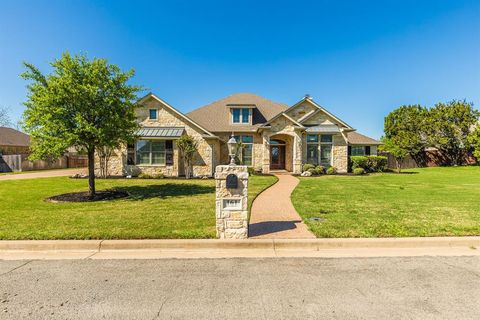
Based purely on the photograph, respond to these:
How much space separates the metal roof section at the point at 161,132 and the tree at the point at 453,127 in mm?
31286

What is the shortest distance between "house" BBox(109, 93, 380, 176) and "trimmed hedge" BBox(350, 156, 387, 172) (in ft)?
2.72

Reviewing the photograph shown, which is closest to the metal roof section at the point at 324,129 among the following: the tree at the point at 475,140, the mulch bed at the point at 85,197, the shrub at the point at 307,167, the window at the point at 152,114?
the shrub at the point at 307,167

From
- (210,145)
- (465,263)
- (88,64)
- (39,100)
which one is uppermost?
(88,64)

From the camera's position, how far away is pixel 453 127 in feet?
98.3

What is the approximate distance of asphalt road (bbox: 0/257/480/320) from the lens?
3.14 meters

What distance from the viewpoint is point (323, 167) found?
70.2 feet

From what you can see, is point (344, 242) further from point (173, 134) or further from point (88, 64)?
A: point (173, 134)

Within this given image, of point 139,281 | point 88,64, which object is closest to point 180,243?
point 139,281

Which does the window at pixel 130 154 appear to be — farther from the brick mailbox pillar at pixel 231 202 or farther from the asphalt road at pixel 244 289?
the brick mailbox pillar at pixel 231 202

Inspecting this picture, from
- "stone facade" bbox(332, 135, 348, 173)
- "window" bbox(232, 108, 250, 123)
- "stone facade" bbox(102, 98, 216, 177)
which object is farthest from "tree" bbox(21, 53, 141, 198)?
"stone facade" bbox(332, 135, 348, 173)

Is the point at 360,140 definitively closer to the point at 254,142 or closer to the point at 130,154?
the point at 254,142

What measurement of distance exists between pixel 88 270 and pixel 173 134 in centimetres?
1514

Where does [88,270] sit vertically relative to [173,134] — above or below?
below

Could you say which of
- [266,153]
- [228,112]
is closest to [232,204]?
[266,153]
